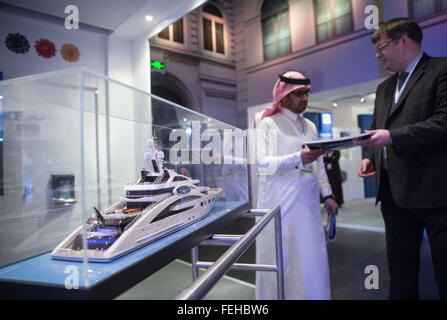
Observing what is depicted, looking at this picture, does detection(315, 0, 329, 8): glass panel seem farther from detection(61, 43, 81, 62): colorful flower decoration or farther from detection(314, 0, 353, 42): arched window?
detection(61, 43, 81, 62): colorful flower decoration

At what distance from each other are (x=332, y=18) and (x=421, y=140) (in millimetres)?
4134

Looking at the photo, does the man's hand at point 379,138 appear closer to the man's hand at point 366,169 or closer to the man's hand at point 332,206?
the man's hand at point 366,169

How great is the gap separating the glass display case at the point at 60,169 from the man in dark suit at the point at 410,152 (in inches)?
42.6

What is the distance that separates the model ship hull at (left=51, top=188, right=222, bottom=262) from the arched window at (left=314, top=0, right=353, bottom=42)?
4.66 metres

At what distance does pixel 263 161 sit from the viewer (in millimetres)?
1845

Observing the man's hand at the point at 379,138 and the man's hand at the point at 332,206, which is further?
the man's hand at the point at 332,206

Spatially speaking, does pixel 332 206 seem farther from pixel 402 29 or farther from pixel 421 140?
pixel 402 29

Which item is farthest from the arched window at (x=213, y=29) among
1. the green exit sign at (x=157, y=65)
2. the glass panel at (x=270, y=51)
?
the green exit sign at (x=157, y=65)

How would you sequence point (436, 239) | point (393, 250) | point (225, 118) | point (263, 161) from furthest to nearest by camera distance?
1. point (225, 118)
2. point (263, 161)
3. point (393, 250)
4. point (436, 239)

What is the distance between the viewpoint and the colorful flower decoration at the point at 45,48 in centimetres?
260

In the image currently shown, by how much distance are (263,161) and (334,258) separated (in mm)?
2139

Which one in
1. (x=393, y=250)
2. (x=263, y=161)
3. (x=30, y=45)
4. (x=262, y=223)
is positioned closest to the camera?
(x=262, y=223)
